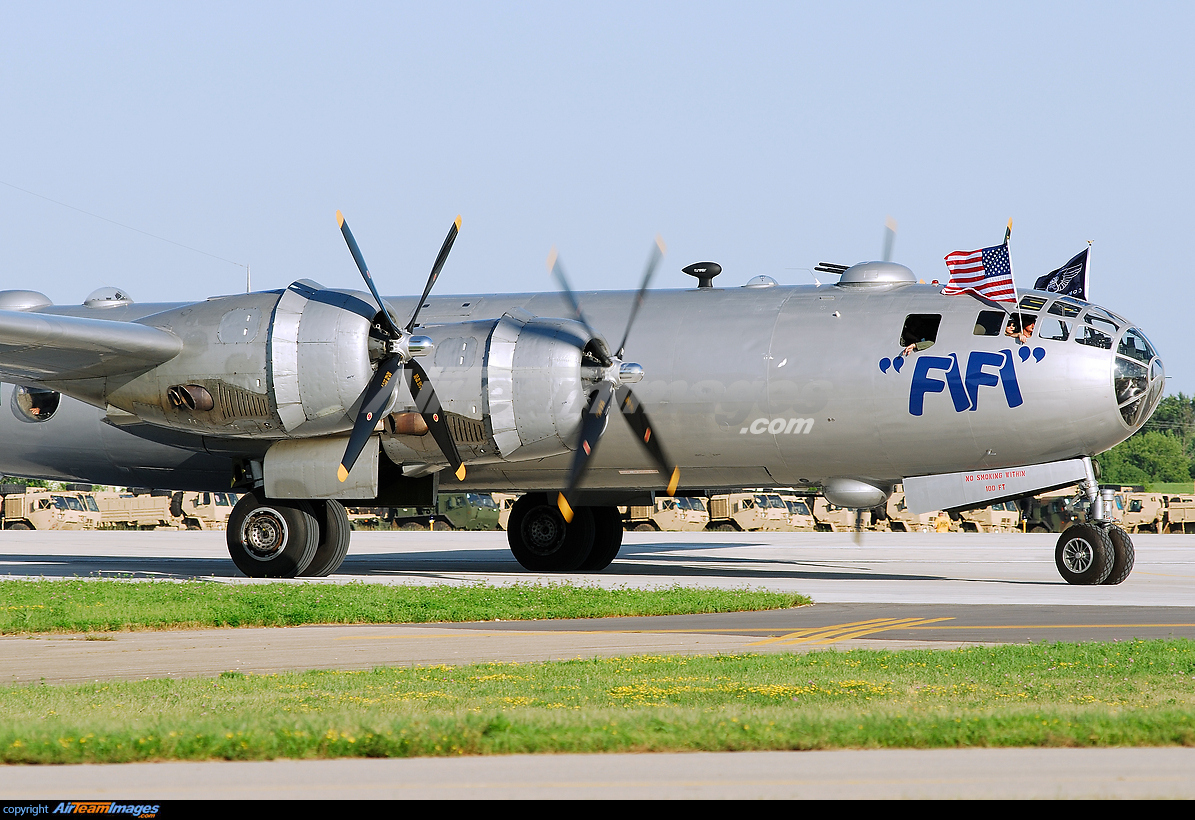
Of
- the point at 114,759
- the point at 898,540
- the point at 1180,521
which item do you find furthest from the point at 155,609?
the point at 1180,521

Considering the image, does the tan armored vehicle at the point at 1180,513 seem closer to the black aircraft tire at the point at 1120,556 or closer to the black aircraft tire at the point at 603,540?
the black aircraft tire at the point at 603,540

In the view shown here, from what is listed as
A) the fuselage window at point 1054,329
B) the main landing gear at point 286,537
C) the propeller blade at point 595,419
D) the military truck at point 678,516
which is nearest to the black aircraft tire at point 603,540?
the propeller blade at point 595,419

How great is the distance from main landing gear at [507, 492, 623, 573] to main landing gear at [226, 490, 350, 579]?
4928 mm

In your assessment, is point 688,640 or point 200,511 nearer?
point 688,640

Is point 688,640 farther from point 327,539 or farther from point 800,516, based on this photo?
point 800,516

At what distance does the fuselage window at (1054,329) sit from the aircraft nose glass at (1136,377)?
2.81 feet

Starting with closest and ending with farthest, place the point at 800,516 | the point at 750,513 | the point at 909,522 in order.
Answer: the point at 750,513 → the point at 800,516 → the point at 909,522

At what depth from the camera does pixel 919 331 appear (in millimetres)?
21562

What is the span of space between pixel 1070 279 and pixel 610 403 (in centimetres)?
937

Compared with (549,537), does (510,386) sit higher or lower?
higher

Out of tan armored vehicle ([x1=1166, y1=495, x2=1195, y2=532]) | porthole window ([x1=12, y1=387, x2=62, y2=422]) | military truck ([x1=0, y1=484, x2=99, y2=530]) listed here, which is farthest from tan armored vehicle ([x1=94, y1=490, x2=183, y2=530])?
tan armored vehicle ([x1=1166, y1=495, x2=1195, y2=532])

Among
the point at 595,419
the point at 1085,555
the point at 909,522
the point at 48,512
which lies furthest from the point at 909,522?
the point at 48,512

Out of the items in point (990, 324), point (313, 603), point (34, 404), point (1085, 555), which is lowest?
point (313, 603)
